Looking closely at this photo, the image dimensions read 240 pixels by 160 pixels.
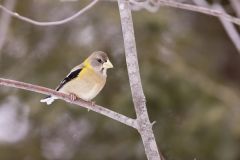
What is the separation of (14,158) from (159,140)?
152cm

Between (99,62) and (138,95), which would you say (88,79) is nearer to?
(99,62)

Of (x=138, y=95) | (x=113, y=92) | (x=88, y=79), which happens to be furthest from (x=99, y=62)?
(x=113, y=92)

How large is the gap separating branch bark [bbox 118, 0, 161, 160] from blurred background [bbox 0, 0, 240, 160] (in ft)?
11.1

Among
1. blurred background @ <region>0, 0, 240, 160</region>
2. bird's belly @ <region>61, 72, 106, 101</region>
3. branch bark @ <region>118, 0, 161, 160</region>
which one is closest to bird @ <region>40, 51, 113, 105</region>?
bird's belly @ <region>61, 72, 106, 101</region>

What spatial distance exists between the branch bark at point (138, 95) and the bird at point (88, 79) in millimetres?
967

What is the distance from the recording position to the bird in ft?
12.8

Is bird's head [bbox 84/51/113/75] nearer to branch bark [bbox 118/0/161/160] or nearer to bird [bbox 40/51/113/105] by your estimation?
bird [bbox 40/51/113/105]

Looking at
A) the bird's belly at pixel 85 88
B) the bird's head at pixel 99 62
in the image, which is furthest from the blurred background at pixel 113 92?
the bird's belly at pixel 85 88

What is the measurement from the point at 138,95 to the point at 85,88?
1.12 m

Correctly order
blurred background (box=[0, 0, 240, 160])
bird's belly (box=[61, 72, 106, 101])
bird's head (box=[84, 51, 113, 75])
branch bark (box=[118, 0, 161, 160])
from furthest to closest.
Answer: blurred background (box=[0, 0, 240, 160]) < bird's head (box=[84, 51, 113, 75]) < bird's belly (box=[61, 72, 106, 101]) < branch bark (box=[118, 0, 161, 160])

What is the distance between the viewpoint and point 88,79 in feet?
13.1

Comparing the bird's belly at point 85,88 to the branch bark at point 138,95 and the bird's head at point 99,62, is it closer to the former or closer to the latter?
the bird's head at point 99,62

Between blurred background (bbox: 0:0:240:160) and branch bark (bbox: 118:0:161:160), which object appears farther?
blurred background (bbox: 0:0:240:160)

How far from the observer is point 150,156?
2730 mm
